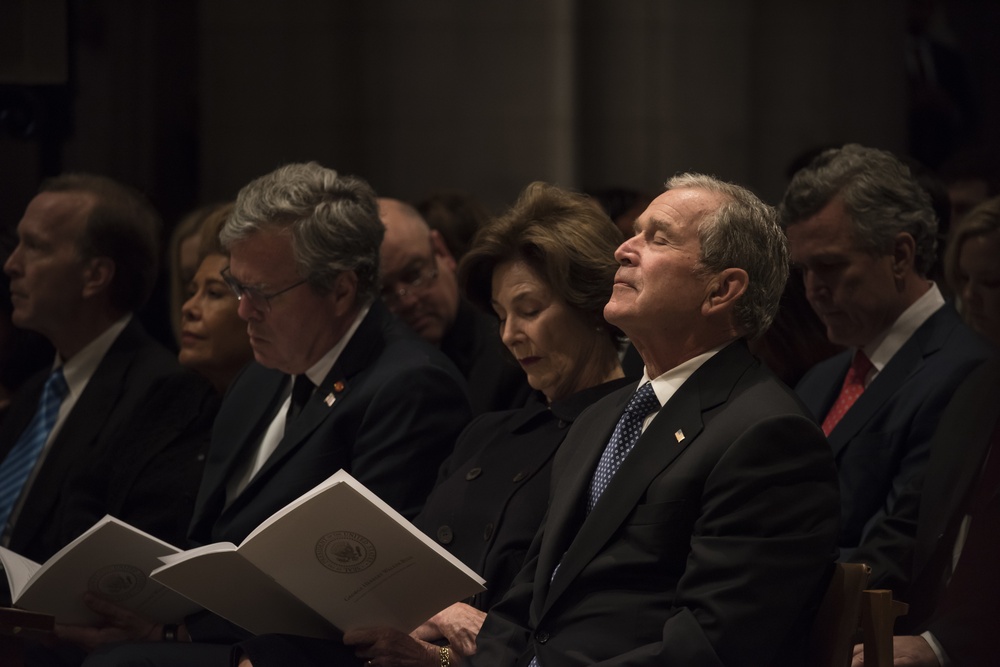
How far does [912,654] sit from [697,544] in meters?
→ 0.91

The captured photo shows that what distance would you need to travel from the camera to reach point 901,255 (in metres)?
4.04

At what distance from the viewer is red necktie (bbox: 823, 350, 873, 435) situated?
4.06 meters

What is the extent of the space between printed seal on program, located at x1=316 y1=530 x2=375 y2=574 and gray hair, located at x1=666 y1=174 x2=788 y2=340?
99 cm

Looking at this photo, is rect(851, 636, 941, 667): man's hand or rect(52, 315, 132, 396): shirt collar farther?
rect(52, 315, 132, 396): shirt collar

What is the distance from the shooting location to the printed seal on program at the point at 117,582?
381cm

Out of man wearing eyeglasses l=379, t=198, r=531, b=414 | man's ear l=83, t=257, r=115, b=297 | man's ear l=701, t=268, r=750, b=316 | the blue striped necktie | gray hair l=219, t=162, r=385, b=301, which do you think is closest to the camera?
man's ear l=701, t=268, r=750, b=316

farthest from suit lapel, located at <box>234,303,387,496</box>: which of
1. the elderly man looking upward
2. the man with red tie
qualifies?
the man with red tie

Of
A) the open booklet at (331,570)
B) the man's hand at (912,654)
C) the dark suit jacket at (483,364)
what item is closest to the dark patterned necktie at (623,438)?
the open booklet at (331,570)

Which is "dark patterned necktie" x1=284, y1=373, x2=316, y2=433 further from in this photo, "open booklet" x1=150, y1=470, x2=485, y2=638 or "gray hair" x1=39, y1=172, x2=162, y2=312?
"gray hair" x1=39, y1=172, x2=162, y2=312

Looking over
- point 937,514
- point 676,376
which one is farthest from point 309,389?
point 937,514

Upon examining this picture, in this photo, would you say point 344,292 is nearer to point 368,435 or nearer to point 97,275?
point 368,435

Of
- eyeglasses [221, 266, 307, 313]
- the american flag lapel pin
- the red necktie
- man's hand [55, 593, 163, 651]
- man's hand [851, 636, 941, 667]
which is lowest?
man's hand [55, 593, 163, 651]

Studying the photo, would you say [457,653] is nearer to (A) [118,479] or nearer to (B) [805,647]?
(B) [805,647]

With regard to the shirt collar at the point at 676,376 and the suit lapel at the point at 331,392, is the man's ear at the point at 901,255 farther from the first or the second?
the suit lapel at the point at 331,392
